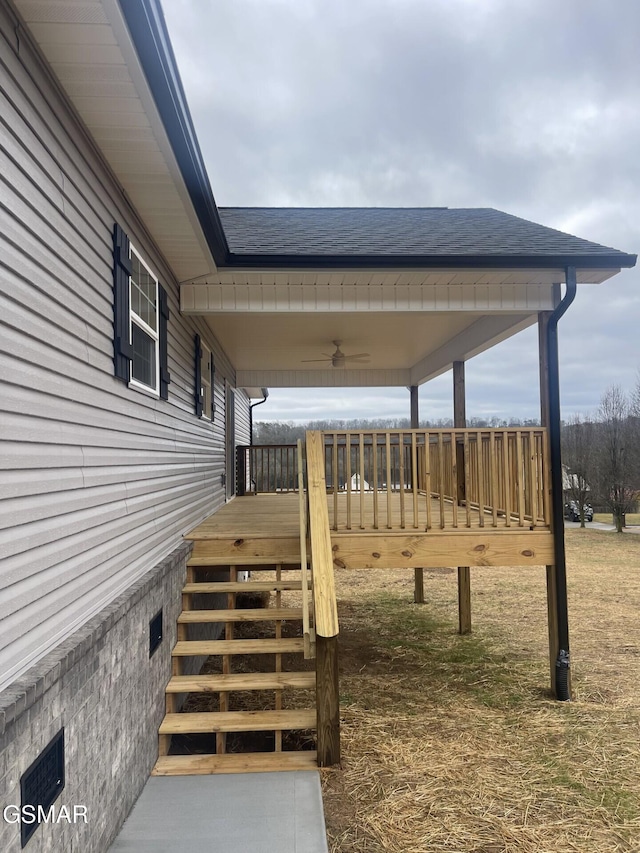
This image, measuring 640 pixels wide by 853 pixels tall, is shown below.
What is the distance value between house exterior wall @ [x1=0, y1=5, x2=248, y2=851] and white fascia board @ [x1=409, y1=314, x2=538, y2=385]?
3837mm

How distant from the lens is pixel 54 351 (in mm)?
Result: 2277

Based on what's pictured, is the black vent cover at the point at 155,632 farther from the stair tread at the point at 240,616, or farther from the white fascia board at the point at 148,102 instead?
the white fascia board at the point at 148,102

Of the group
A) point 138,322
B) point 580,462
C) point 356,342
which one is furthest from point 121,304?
point 580,462

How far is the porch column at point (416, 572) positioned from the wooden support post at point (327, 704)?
16.9 feet

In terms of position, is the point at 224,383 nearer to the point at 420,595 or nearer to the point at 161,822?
the point at 420,595

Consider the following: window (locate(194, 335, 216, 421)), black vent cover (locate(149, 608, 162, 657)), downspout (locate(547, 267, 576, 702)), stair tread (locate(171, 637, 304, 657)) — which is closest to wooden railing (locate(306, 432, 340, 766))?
stair tread (locate(171, 637, 304, 657))

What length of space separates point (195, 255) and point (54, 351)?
2.40m

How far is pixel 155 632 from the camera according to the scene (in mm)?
3521

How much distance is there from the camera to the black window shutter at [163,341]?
4207mm

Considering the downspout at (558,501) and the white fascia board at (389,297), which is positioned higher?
the white fascia board at (389,297)

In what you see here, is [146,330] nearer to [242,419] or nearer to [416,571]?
[416,571]

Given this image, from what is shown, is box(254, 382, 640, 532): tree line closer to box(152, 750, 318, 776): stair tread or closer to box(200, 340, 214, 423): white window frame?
box(200, 340, 214, 423): white window frame

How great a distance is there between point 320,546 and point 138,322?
78.1 inches

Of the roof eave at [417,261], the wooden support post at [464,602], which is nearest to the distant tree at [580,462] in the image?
the wooden support post at [464,602]
